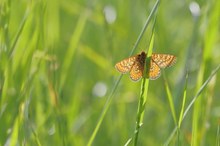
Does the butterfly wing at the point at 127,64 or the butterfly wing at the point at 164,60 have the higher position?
the butterfly wing at the point at 164,60

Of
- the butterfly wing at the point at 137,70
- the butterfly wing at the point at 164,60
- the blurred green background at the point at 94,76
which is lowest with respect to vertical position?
the blurred green background at the point at 94,76

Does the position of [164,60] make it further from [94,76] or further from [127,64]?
[94,76]

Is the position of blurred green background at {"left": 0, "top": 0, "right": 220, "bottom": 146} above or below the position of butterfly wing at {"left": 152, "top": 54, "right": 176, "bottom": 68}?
below

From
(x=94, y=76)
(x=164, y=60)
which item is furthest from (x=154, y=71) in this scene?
(x=94, y=76)

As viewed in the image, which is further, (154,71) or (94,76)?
(94,76)

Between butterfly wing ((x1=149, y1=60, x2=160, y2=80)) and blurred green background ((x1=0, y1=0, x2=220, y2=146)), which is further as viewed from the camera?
blurred green background ((x1=0, y1=0, x2=220, y2=146))

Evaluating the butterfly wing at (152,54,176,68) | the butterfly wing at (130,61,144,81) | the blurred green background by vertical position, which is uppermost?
the butterfly wing at (152,54,176,68)
